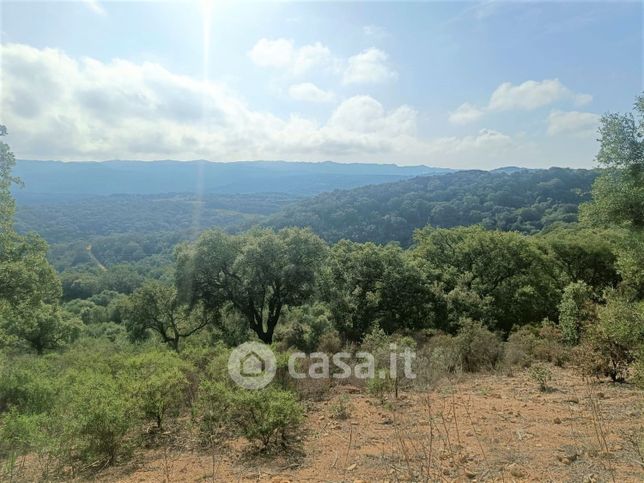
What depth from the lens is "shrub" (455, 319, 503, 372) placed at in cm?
1160

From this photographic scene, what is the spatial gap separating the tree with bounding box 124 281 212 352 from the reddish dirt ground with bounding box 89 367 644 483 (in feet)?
46.1

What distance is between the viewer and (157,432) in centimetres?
748

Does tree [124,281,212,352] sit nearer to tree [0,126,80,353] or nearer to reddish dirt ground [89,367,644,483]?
tree [0,126,80,353]

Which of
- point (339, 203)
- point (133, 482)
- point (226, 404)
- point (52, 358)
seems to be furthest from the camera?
point (339, 203)

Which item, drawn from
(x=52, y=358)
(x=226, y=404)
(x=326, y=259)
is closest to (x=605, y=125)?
(x=326, y=259)

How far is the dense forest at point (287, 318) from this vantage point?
6.66 metres

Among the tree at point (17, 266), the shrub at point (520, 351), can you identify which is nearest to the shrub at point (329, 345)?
the shrub at point (520, 351)

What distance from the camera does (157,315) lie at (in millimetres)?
20484

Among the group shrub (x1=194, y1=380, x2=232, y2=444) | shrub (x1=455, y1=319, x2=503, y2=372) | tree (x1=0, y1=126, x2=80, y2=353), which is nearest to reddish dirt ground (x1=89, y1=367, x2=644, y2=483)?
shrub (x1=194, y1=380, x2=232, y2=444)

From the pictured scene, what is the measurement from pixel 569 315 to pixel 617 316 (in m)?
6.02

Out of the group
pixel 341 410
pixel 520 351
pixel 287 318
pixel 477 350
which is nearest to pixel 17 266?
pixel 341 410

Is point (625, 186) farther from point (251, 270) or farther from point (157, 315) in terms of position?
point (157, 315)

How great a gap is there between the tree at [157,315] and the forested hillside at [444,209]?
75361 millimetres

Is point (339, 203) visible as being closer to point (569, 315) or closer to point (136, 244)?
point (136, 244)
